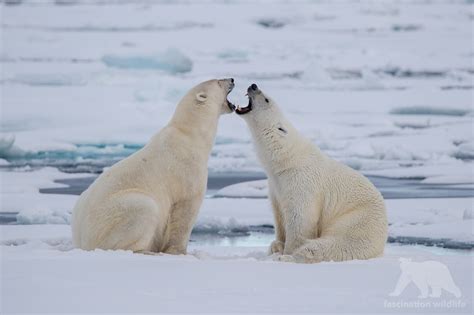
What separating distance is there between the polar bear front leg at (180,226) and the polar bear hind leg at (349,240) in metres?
0.64

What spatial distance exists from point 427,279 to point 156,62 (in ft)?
43.2

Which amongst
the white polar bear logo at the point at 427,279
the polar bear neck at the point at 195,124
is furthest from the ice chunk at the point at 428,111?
the white polar bear logo at the point at 427,279

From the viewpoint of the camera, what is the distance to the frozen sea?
135 inches

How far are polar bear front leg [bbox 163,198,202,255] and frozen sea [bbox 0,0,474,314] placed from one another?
22 cm

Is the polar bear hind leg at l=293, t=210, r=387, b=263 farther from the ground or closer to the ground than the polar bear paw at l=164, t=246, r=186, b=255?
farther from the ground

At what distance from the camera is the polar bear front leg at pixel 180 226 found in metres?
4.60

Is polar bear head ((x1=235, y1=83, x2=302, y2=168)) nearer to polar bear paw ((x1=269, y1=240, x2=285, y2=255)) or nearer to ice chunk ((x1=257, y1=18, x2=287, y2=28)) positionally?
polar bear paw ((x1=269, y1=240, x2=285, y2=255))

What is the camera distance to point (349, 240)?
14.6 feet

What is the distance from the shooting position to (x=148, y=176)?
4574 mm

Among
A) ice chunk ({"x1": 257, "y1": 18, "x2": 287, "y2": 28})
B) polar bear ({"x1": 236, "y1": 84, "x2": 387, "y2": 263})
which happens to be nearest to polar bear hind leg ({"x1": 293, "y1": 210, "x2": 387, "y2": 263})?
polar bear ({"x1": 236, "y1": 84, "x2": 387, "y2": 263})

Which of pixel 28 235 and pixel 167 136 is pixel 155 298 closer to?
pixel 167 136

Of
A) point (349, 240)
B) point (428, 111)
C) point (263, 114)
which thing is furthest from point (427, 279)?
point (428, 111)

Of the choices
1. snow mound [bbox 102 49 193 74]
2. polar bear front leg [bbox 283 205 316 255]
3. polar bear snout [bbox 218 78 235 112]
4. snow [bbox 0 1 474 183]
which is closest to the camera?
polar bear front leg [bbox 283 205 316 255]

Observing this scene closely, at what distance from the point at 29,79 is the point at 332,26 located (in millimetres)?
10570
